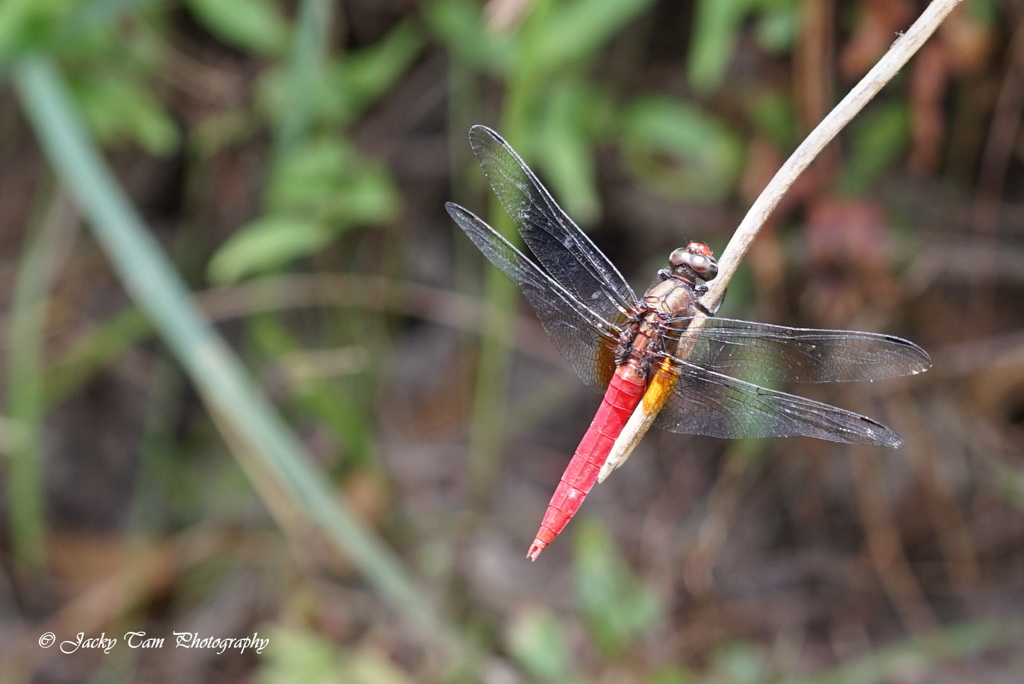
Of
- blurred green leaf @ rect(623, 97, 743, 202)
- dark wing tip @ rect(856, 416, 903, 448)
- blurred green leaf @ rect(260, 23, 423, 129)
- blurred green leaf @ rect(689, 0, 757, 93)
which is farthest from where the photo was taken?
blurred green leaf @ rect(260, 23, 423, 129)

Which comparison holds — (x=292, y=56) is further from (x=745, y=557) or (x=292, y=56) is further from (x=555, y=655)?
(x=745, y=557)

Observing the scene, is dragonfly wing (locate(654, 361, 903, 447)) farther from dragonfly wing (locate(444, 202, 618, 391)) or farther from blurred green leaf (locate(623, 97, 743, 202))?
blurred green leaf (locate(623, 97, 743, 202))

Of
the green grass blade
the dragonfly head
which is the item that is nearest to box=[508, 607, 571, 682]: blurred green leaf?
the green grass blade

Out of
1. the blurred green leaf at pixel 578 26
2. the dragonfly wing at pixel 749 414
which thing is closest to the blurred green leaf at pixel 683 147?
the blurred green leaf at pixel 578 26

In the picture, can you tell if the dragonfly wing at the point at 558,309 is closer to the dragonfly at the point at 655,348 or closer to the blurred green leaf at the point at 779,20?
the dragonfly at the point at 655,348

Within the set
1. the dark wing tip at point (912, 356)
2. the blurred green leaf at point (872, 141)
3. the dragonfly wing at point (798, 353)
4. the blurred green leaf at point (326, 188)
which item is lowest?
the dark wing tip at point (912, 356)

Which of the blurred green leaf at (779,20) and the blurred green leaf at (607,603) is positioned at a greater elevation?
the blurred green leaf at (779,20)

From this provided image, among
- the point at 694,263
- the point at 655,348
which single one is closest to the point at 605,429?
the point at 655,348

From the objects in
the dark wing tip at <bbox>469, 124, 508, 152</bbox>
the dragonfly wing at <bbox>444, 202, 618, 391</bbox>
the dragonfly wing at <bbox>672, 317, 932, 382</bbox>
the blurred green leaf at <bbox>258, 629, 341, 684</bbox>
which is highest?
→ the dark wing tip at <bbox>469, 124, 508, 152</bbox>
